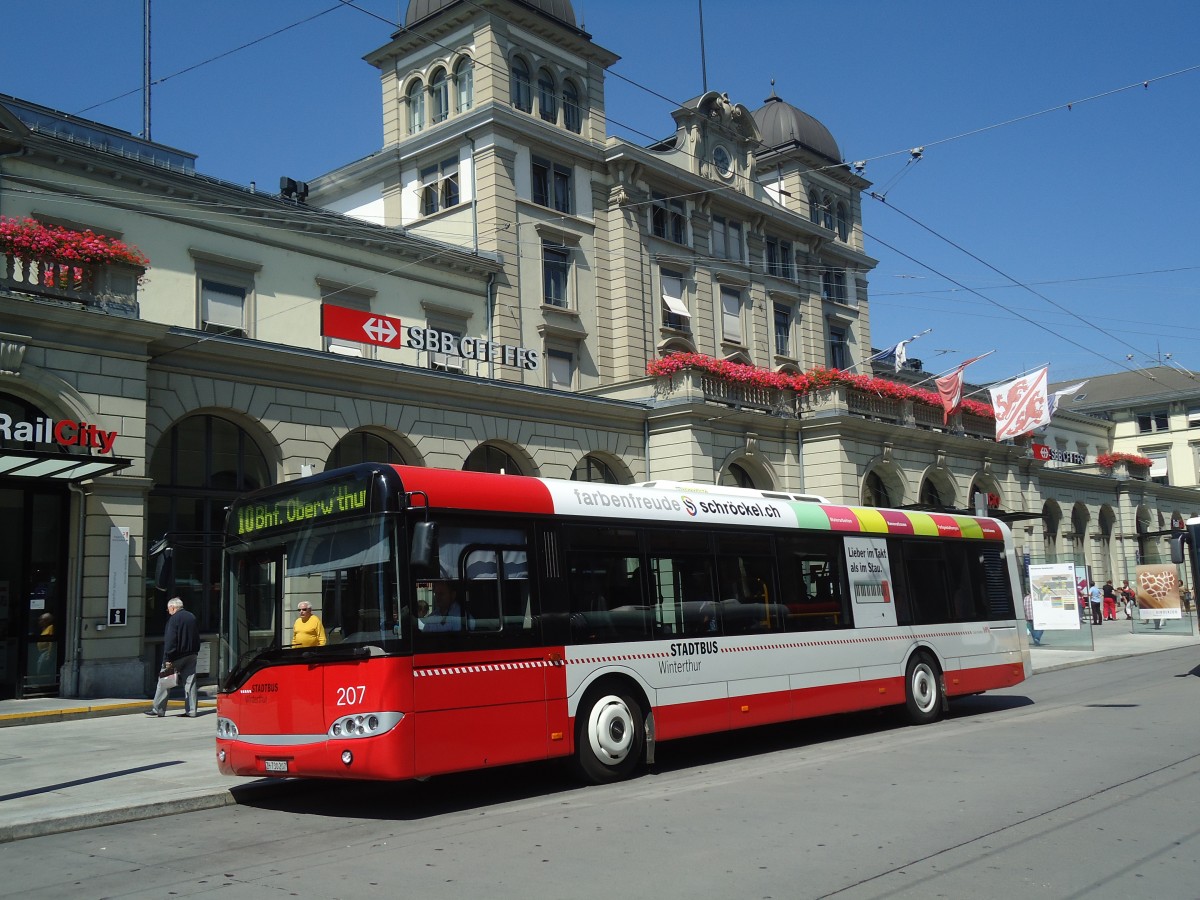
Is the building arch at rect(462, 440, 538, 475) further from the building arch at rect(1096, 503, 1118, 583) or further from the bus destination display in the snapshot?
the building arch at rect(1096, 503, 1118, 583)

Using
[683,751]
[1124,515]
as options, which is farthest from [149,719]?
[1124,515]

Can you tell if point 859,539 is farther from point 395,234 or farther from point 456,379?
point 395,234

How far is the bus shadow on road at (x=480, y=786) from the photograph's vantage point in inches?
417

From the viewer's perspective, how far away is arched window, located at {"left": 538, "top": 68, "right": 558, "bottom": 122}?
118ft

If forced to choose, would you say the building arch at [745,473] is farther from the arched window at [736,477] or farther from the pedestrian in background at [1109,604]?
the pedestrian in background at [1109,604]

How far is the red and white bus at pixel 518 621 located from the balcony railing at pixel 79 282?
9.32 metres

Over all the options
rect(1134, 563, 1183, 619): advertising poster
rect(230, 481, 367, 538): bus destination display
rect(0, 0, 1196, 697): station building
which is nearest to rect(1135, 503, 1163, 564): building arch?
rect(0, 0, 1196, 697): station building

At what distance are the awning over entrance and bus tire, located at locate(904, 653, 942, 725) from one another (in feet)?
41.2

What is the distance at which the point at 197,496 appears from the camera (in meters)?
21.8

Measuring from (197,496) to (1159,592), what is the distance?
107ft

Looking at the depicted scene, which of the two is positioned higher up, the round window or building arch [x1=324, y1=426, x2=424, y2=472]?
the round window

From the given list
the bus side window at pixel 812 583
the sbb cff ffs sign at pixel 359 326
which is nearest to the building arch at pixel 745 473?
the sbb cff ffs sign at pixel 359 326

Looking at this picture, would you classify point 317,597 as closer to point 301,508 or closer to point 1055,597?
point 301,508

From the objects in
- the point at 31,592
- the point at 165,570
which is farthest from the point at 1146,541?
the point at 165,570
